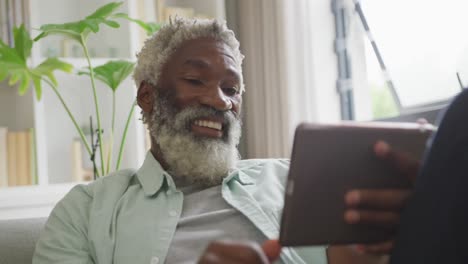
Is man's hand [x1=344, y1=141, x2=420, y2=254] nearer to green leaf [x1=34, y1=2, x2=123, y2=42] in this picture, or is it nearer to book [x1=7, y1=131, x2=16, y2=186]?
green leaf [x1=34, y1=2, x2=123, y2=42]

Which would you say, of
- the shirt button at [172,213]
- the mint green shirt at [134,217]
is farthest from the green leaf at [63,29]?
the shirt button at [172,213]

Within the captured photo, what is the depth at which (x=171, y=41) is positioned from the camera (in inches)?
56.6

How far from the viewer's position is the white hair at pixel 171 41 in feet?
4.68

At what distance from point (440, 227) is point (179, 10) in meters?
2.16

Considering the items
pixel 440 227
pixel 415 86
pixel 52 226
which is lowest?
pixel 52 226

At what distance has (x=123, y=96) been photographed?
2518mm

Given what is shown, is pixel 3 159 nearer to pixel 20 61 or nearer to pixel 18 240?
pixel 20 61

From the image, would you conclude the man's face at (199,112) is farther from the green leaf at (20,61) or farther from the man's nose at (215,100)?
the green leaf at (20,61)

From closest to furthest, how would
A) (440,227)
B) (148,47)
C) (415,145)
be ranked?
(440,227), (415,145), (148,47)

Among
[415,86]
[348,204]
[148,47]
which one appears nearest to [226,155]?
[148,47]

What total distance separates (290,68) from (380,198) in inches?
68.9

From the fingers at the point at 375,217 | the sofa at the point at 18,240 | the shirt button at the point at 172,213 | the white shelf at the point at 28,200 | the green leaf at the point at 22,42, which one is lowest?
the white shelf at the point at 28,200

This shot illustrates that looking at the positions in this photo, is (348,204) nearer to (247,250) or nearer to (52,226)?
(247,250)

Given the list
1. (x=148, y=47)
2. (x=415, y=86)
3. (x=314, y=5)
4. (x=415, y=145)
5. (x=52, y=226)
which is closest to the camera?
(x=415, y=145)
